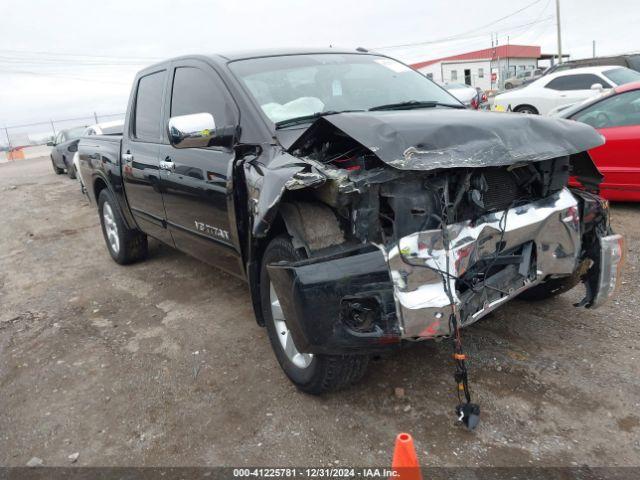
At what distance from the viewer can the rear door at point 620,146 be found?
5.23m

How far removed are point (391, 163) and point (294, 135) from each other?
87 cm

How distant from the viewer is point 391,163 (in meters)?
2.26

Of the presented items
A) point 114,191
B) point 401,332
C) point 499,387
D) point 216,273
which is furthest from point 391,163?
point 114,191

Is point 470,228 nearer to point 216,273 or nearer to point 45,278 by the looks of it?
point 216,273

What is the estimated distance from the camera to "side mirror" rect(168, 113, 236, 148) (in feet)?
10.0

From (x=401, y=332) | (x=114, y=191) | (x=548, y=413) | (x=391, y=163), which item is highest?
(x=391, y=163)

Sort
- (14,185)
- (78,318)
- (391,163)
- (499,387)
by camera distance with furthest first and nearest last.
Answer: (14,185), (78,318), (499,387), (391,163)

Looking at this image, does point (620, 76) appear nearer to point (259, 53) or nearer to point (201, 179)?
point (259, 53)

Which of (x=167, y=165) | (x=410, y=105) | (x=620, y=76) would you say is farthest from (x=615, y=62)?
(x=167, y=165)

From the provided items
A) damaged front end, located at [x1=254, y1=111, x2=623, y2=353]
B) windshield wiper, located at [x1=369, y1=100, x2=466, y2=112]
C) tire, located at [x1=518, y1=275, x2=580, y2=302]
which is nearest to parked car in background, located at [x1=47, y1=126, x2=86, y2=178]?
windshield wiper, located at [x1=369, y1=100, x2=466, y2=112]

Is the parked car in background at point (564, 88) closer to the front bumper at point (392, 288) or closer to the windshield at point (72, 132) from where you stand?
the front bumper at point (392, 288)

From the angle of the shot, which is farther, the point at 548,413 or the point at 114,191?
the point at 114,191

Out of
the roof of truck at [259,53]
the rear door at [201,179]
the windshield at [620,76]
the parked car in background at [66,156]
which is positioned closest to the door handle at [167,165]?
the rear door at [201,179]

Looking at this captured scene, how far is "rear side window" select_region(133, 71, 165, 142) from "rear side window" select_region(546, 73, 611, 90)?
9.34 meters
